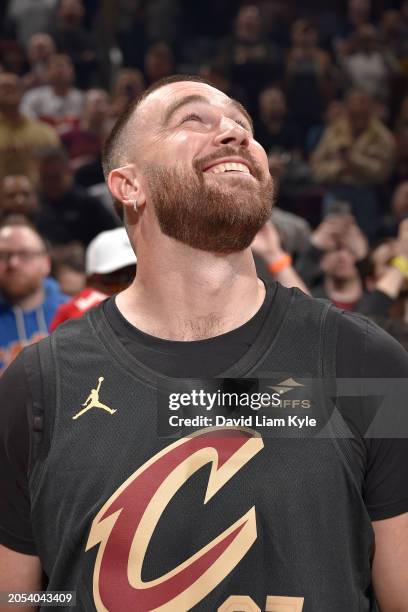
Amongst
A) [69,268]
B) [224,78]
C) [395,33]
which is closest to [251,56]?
[224,78]

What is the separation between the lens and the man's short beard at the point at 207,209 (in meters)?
1.69

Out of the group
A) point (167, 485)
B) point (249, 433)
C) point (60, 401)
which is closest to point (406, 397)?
point (249, 433)

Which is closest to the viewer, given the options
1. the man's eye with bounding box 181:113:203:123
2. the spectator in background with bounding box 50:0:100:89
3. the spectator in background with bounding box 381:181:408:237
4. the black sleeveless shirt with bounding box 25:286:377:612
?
the black sleeveless shirt with bounding box 25:286:377:612

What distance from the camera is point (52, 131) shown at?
8.09 m

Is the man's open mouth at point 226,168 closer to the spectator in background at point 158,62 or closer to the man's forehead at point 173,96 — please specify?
the man's forehead at point 173,96

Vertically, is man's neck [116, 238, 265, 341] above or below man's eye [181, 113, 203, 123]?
below

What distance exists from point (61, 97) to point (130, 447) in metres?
7.76

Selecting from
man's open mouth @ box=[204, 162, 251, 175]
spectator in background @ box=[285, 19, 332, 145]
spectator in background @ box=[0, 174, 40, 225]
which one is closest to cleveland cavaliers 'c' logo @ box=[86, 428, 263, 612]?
man's open mouth @ box=[204, 162, 251, 175]

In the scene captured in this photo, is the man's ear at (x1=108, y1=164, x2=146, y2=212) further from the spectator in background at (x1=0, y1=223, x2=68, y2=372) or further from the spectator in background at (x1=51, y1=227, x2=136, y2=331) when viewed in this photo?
the spectator in background at (x1=0, y1=223, x2=68, y2=372)

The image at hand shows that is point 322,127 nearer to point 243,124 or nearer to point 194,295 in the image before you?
point 243,124

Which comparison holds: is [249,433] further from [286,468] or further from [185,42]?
[185,42]

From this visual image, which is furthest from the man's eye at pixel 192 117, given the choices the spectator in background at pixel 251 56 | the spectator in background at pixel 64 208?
the spectator in background at pixel 251 56

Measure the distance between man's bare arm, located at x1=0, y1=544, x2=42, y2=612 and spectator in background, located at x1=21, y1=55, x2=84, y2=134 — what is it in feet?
24.4

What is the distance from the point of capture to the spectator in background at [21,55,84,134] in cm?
880
